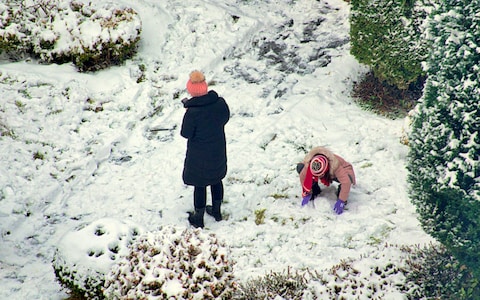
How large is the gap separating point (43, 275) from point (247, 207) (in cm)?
260

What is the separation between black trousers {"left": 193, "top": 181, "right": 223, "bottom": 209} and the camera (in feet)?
18.4

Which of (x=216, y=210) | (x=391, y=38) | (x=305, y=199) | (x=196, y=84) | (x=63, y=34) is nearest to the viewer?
(x=196, y=84)

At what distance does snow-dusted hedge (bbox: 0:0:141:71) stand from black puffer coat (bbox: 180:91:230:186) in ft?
13.1

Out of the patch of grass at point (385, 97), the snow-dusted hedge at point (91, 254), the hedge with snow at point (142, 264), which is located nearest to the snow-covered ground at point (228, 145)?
the patch of grass at point (385, 97)

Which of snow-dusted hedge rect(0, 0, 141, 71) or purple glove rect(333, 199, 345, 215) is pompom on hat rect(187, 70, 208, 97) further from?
snow-dusted hedge rect(0, 0, 141, 71)

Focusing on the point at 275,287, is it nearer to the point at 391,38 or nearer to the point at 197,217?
the point at 197,217

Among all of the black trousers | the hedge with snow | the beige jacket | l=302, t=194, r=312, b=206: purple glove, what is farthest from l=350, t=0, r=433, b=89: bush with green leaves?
the hedge with snow

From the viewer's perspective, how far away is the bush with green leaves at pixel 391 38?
288 inches

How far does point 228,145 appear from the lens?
734 cm

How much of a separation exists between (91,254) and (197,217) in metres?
1.58

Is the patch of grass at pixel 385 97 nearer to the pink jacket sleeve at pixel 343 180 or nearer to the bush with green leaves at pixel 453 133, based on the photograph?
the pink jacket sleeve at pixel 343 180

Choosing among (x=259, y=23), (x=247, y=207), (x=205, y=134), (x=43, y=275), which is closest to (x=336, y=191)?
(x=247, y=207)

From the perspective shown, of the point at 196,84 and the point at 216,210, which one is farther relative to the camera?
the point at 216,210

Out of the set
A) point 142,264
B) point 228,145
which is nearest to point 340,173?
point 228,145
